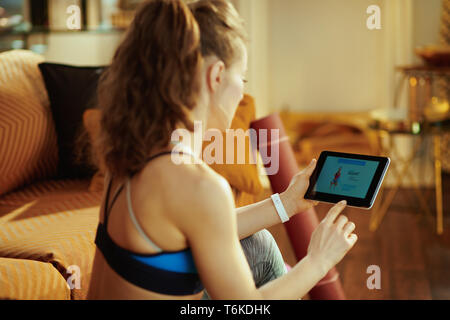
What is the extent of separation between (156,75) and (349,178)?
0.45 meters

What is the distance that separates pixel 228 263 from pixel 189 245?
81 millimetres

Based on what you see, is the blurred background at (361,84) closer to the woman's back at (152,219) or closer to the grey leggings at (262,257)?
the grey leggings at (262,257)

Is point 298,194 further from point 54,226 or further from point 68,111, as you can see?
point 68,111

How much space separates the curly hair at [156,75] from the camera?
963mm

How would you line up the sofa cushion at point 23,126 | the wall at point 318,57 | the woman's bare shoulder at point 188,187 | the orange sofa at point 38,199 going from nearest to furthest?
the woman's bare shoulder at point 188,187, the orange sofa at point 38,199, the sofa cushion at point 23,126, the wall at point 318,57

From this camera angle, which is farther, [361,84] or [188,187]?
[361,84]

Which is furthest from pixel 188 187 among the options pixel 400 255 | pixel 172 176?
pixel 400 255

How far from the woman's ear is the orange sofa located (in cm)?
68

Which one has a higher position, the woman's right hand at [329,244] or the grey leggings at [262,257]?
the woman's right hand at [329,244]

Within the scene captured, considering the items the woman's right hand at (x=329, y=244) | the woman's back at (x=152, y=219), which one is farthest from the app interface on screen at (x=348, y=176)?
the woman's back at (x=152, y=219)

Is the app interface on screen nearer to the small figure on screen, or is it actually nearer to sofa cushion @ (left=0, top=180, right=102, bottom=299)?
the small figure on screen

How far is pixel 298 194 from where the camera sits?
4.32ft

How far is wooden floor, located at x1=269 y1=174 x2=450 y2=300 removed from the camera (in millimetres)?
2414
